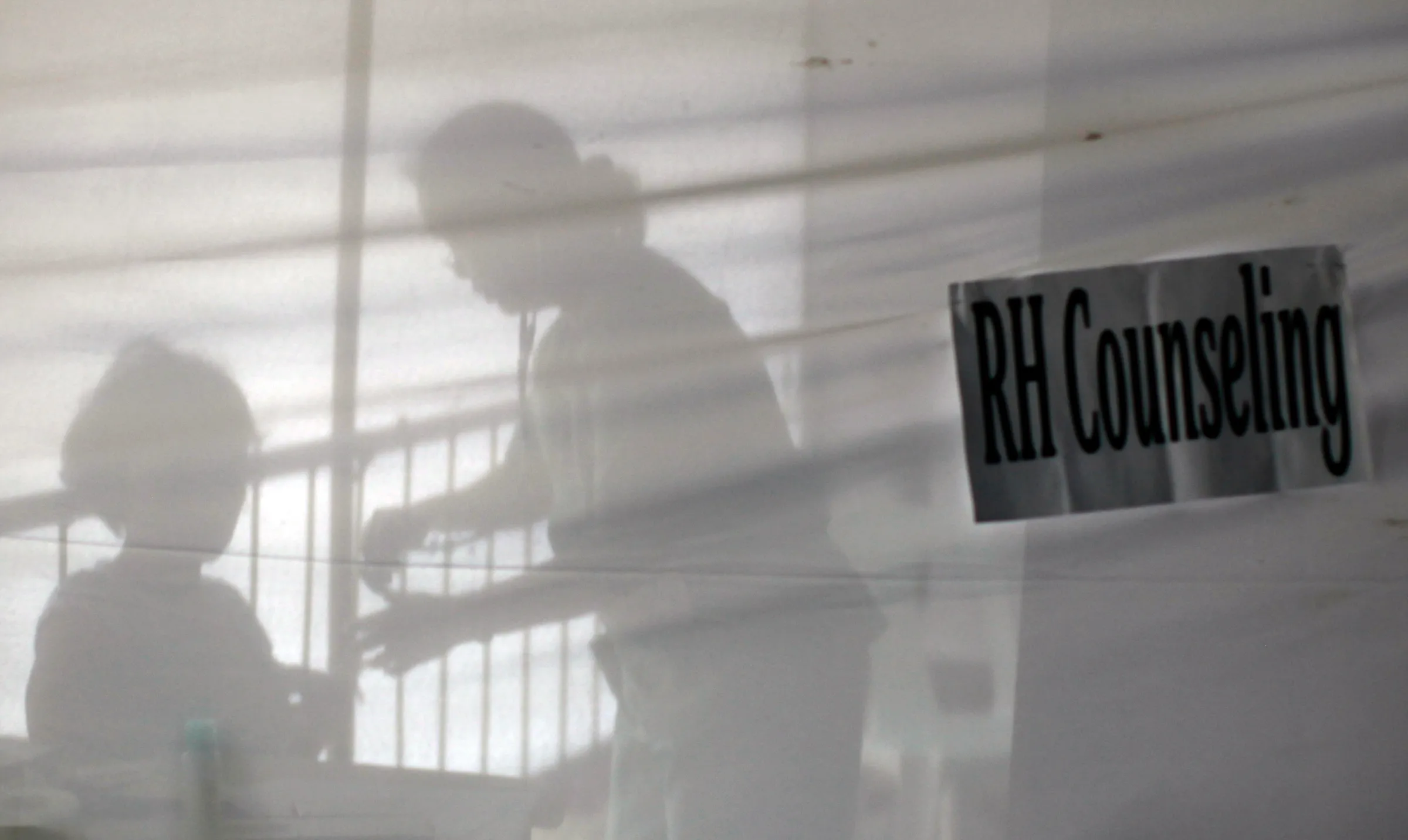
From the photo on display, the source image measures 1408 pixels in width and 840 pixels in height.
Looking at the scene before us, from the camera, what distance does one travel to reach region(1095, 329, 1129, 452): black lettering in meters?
0.99

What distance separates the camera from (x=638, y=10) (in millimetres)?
970

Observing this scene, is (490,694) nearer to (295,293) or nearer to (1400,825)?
(295,293)

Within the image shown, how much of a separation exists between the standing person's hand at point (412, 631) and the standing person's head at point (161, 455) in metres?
0.15

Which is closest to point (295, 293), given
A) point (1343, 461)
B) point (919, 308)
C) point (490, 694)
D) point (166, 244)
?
Answer: point (166, 244)

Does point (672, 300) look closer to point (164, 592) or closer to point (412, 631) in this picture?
point (412, 631)

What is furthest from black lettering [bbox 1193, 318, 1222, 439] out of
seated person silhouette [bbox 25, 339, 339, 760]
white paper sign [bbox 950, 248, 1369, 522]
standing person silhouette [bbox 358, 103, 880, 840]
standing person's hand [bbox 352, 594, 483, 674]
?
seated person silhouette [bbox 25, 339, 339, 760]

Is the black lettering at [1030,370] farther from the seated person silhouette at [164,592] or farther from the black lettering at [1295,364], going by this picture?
the seated person silhouette at [164,592]

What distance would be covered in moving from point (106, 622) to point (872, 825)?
0.69 m

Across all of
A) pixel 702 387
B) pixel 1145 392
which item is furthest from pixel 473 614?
pixel 1145 392

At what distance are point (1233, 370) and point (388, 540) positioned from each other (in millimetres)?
761

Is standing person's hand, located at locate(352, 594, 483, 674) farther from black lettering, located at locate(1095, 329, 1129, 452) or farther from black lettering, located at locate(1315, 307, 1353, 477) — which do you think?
black lettering, located at locate(1315, 307, 1353, 477)

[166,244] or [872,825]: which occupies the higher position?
[166,244]

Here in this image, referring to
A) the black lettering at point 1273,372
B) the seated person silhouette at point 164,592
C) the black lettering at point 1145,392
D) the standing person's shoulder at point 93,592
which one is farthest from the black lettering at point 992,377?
the standing person's shoulder at point 93,592

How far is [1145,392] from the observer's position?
1.00 metres
